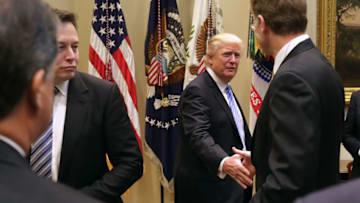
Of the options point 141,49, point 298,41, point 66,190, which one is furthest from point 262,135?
point 141,49

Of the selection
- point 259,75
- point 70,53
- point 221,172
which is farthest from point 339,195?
point 259,75

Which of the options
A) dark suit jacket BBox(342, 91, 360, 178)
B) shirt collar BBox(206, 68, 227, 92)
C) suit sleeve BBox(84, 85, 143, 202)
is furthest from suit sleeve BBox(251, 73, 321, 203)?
dark suit jacket BBox(342, 91, 360, 178)

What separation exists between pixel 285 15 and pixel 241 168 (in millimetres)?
1063

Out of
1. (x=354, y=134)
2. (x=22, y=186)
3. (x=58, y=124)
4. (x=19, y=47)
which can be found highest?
(x=19, y=47)

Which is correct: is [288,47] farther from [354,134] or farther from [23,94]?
[354,134]

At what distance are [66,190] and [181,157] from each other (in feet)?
7.93

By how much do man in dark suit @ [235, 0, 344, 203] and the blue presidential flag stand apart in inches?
106

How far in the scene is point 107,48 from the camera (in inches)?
176

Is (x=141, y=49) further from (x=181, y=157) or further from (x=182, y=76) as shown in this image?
(x=181, y=157)

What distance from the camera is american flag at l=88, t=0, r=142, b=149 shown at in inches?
174

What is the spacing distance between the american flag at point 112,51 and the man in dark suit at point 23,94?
351cm

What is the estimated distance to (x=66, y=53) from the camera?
84.4 inches

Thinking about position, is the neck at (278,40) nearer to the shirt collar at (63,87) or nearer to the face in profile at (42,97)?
the shirt collar at (63,87)

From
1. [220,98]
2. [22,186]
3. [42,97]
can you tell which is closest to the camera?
[22,186]
